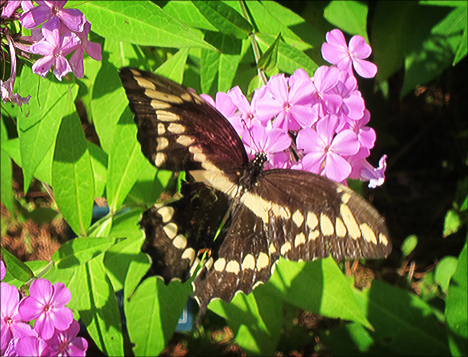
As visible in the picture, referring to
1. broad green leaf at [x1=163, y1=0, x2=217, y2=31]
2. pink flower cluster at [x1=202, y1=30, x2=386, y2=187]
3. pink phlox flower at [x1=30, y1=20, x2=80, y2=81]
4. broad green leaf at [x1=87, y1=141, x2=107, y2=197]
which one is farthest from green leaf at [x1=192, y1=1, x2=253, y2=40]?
broad green leaf at [x1=87, y1=141, x2=107, y2=197]

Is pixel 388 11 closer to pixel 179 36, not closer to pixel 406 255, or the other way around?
pixel 179 36

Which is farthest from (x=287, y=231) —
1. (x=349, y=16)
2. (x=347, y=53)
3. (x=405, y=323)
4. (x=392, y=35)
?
(x=405, y=323)

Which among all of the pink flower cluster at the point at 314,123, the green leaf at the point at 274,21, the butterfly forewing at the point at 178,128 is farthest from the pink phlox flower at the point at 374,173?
the green leaf at the point at 274,21

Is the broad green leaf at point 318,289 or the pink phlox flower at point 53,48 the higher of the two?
the pink phlox flower at point 53,48

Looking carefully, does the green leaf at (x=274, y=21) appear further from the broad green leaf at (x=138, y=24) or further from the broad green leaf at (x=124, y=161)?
the broad green leaf at (x=124, y=161)

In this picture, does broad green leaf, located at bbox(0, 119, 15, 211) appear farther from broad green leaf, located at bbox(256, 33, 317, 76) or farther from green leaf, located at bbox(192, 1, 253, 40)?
broad green leaf, located at bbox(256, 33, 317, 76)
